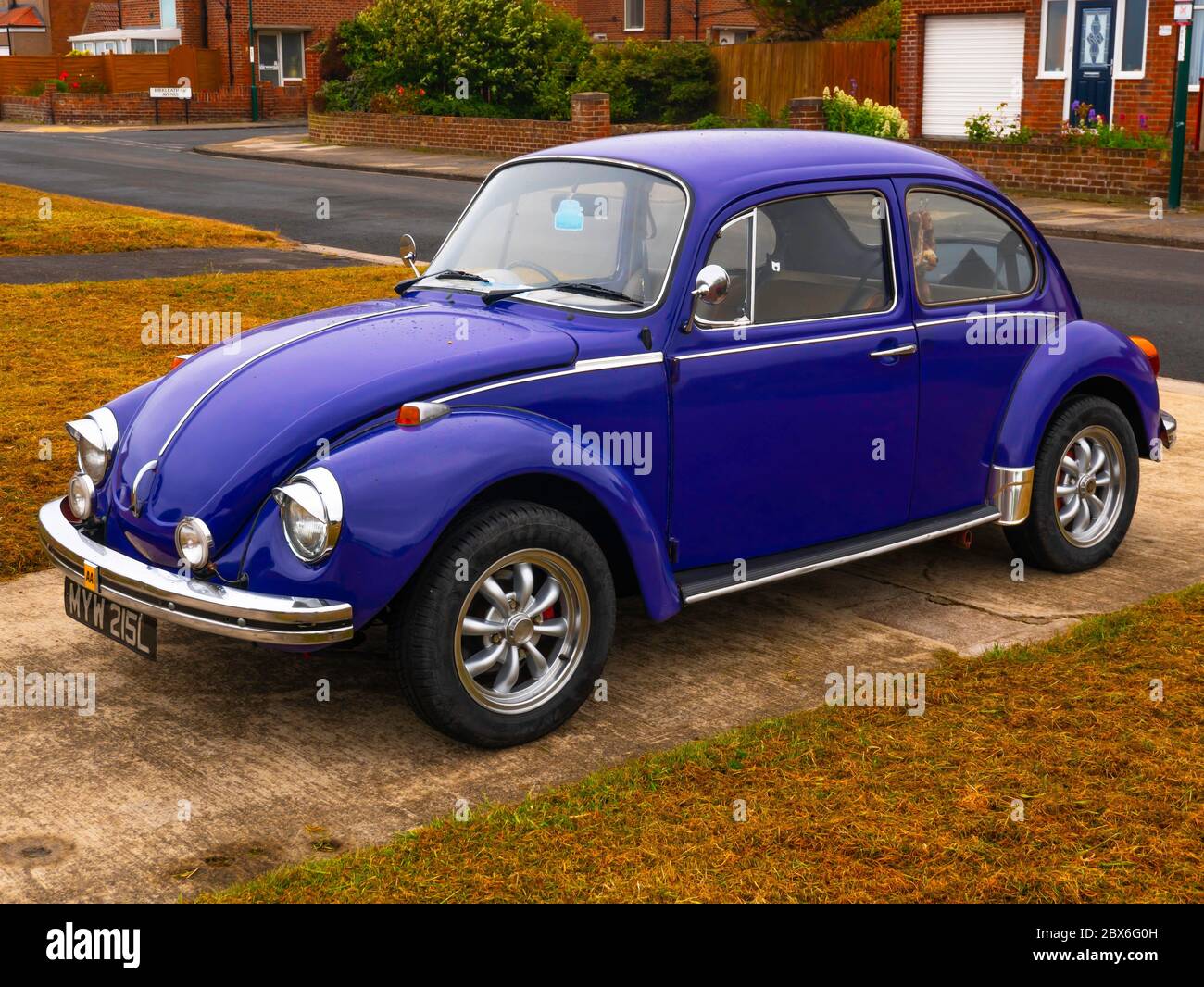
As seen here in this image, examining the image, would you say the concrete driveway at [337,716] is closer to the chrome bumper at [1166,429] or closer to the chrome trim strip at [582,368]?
the chrome bumper at [1166,429]

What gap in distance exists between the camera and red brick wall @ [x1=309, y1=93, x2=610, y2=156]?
3053cm

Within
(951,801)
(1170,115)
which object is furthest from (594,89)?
(951,801)

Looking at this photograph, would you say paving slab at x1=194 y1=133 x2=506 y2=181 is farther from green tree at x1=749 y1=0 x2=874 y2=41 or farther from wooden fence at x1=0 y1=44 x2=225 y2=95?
wooden fence at x1=0 y1=44 x2=225 y2=95

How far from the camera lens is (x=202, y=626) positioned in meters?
4.56

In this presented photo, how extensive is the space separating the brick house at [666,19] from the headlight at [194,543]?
177 feet

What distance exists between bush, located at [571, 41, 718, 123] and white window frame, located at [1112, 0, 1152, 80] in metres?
10.8

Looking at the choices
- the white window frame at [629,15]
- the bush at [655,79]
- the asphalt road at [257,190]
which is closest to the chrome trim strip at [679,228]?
the asphalt road at [257,190]

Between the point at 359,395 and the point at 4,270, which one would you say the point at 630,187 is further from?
the point at 4,270

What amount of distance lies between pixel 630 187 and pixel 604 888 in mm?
2680

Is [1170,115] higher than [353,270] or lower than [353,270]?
higher

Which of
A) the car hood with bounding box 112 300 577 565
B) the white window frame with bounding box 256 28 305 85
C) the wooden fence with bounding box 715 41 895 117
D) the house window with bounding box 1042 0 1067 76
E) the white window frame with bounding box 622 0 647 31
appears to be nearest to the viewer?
the car hood with bounding box 112 300 577 565

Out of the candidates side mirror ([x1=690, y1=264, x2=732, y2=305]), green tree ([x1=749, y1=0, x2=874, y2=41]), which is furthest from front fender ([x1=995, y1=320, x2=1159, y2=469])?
green tree ([x1=749, y1=0, x2=874, y2=41])

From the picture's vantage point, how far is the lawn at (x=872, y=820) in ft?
12.8
